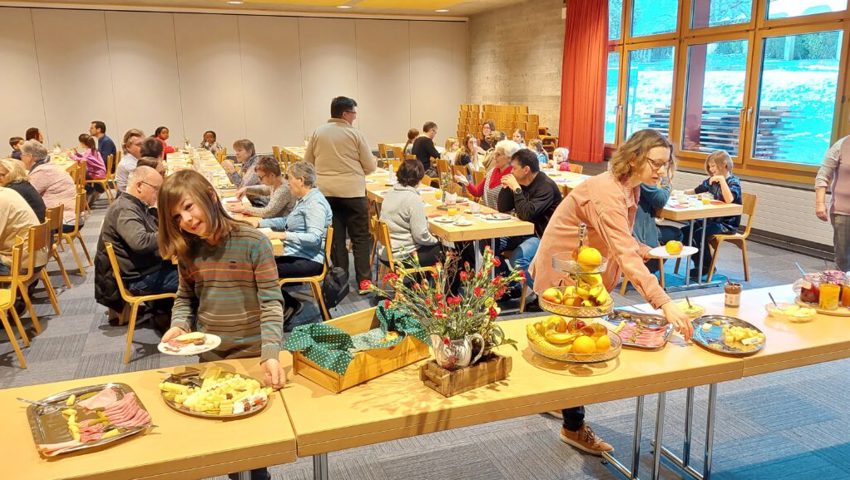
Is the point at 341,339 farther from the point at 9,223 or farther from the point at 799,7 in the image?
the point at 799,7

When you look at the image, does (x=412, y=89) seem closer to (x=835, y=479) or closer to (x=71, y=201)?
(x=71, y=201)

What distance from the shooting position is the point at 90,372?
13.4 ft

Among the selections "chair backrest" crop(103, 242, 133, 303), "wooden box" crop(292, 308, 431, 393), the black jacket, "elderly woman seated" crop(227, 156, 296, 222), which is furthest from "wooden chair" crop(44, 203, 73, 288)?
"wooden box" crop(292, 308, 431, 393)

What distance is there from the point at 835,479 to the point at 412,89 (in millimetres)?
14131

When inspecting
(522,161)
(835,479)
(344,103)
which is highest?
(344,103)

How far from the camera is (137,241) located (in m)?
4.13


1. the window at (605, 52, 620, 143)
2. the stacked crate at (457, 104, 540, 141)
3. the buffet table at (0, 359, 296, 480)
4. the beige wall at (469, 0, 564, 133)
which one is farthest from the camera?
the stacked crate at (457, 104, 540, 141)

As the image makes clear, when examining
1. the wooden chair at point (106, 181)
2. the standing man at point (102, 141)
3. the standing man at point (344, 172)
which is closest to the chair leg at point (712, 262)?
the standing man at point (344, 172)

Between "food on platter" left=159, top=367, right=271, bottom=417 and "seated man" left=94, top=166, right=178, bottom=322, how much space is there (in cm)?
243

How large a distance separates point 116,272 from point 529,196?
288cm

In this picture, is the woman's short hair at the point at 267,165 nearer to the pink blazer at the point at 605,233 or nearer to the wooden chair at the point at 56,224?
the wooden chair at the point at 56,224

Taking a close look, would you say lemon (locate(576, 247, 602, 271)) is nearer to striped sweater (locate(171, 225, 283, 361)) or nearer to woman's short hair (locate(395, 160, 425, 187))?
striped sweater (locate(171, 225, 283, 361))

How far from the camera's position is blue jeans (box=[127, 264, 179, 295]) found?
Answer: 423 cm

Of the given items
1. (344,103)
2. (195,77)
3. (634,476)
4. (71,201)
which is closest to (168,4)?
(195,77)
